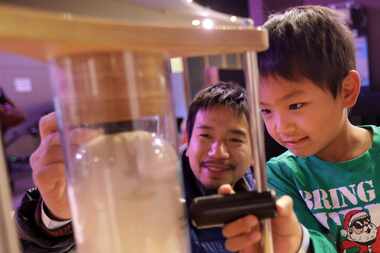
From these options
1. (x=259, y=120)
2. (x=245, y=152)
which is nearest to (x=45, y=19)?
(x=259, y=120)

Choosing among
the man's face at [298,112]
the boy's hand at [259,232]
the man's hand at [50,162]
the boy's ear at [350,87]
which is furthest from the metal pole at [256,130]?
the boy's ear at [350,87]

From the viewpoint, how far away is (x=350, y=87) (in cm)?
83

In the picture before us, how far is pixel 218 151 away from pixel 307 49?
29 cm

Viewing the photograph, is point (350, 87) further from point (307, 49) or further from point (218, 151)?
point (218, 151)

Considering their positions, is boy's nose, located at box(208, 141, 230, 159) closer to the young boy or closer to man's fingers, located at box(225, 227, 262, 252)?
Result: the young boy

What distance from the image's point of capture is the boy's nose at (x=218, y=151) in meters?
0.93

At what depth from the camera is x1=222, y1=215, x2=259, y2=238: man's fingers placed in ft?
1.19

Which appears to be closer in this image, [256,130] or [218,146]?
[256,130]

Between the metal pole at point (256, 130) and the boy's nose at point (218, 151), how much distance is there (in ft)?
1.72

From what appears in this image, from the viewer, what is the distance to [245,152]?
905 mm

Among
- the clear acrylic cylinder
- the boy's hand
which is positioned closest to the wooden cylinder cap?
the clear acrylic cylinder

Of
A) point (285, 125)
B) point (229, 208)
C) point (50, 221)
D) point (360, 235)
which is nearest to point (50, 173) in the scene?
point (50, 221)

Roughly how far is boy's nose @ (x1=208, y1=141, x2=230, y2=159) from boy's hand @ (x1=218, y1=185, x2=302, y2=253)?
1.37 ft

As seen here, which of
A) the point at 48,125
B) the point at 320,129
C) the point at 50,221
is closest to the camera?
the point at 48,125
